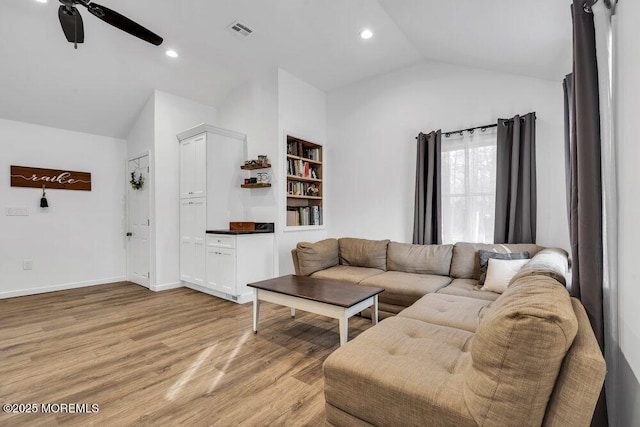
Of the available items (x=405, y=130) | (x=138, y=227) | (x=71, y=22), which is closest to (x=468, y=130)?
(x=405, y=130)

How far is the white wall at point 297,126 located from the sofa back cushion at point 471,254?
2044 millimetres

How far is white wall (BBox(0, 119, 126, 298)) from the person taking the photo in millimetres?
4207

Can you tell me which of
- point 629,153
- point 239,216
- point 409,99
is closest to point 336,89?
point 409,99

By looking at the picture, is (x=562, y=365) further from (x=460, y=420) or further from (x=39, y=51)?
(x=39, y=51)

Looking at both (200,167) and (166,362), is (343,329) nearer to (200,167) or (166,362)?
(166,362)

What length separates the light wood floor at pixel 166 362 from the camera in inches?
68.7

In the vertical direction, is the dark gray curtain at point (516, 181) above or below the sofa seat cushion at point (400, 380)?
above

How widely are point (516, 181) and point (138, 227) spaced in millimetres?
5341

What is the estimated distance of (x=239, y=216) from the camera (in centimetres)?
464

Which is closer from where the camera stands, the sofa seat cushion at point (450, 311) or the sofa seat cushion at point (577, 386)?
the sofa seat cushion at point (577, 386)

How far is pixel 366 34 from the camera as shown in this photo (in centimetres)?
343

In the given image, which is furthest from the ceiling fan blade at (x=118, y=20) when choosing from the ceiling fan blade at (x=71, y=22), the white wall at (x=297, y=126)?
the white wall at (x=297, y=126)

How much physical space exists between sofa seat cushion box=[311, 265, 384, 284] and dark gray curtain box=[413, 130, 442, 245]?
0.77 m
